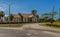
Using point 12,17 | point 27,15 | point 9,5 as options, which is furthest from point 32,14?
point 9,5

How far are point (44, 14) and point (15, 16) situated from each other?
32.1 m

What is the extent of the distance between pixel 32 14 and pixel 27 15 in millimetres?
3646

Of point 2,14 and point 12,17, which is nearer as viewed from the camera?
point 12,17

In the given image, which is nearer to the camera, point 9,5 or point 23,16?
point 9,5

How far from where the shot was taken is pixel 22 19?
143 metres

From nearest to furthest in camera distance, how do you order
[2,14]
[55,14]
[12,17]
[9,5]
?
[9,5], [55,14], [12,17], [2,14]

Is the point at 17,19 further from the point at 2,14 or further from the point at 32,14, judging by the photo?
the point at 2,14

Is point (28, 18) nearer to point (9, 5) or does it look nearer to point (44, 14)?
point (44, 14)

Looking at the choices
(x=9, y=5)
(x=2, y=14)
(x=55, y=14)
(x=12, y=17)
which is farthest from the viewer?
(x=2, y=14)

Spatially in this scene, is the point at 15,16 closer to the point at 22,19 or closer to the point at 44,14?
the point at 22,19

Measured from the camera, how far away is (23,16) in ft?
468

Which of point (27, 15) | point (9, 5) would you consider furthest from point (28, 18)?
point (9, 5)

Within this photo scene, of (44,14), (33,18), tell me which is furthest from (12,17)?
(44,14)

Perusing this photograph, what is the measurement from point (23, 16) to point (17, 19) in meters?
4.50
